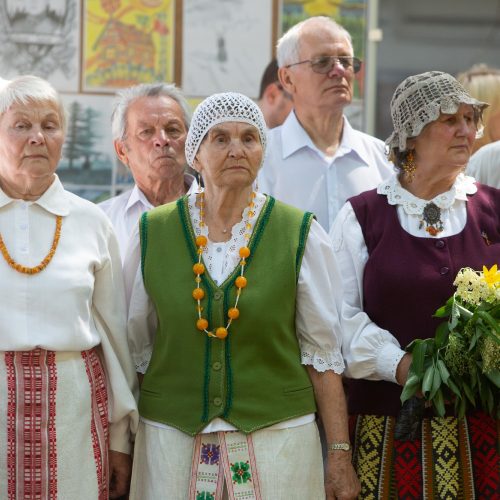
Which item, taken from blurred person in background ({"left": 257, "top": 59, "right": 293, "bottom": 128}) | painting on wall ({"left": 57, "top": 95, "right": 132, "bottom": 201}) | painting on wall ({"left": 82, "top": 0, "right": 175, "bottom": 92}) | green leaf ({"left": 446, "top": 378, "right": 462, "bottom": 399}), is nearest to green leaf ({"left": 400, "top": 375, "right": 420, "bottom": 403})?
green leaf ({"left": 446, "top": 378, "right": 462, "bottom": 399})

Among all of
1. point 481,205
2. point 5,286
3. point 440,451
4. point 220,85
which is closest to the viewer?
point 5,286

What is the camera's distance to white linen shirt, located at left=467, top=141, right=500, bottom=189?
4.82 m

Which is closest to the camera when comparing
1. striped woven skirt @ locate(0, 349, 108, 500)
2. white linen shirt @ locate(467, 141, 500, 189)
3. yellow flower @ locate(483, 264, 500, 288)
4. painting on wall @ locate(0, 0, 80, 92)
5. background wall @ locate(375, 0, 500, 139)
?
striped woven skirt @ locate(0, 349, 108, 500)

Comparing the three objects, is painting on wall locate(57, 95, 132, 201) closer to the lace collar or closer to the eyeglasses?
the eyeglasses

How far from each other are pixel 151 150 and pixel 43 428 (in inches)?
64.1

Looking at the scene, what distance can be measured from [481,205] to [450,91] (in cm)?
47

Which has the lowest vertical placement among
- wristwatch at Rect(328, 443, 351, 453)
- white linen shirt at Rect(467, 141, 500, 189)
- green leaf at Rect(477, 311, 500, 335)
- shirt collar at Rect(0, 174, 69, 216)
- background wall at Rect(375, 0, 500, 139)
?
wristwatch at Rect(328, 443, 351, 453)

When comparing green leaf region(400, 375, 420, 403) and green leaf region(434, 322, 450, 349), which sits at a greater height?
green leaf region(434, 322, 450, 349)

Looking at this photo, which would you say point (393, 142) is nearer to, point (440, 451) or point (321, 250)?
point (321, 250)

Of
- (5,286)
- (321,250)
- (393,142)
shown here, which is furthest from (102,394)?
(393,142)

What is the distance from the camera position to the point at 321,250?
374 centimetres

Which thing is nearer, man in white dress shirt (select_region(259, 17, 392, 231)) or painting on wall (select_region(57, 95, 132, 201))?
man in white dress shirt (select_region(259, 17, 392, 231))

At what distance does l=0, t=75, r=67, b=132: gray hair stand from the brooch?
144 centimetres

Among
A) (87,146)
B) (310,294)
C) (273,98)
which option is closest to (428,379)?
(310,294)
